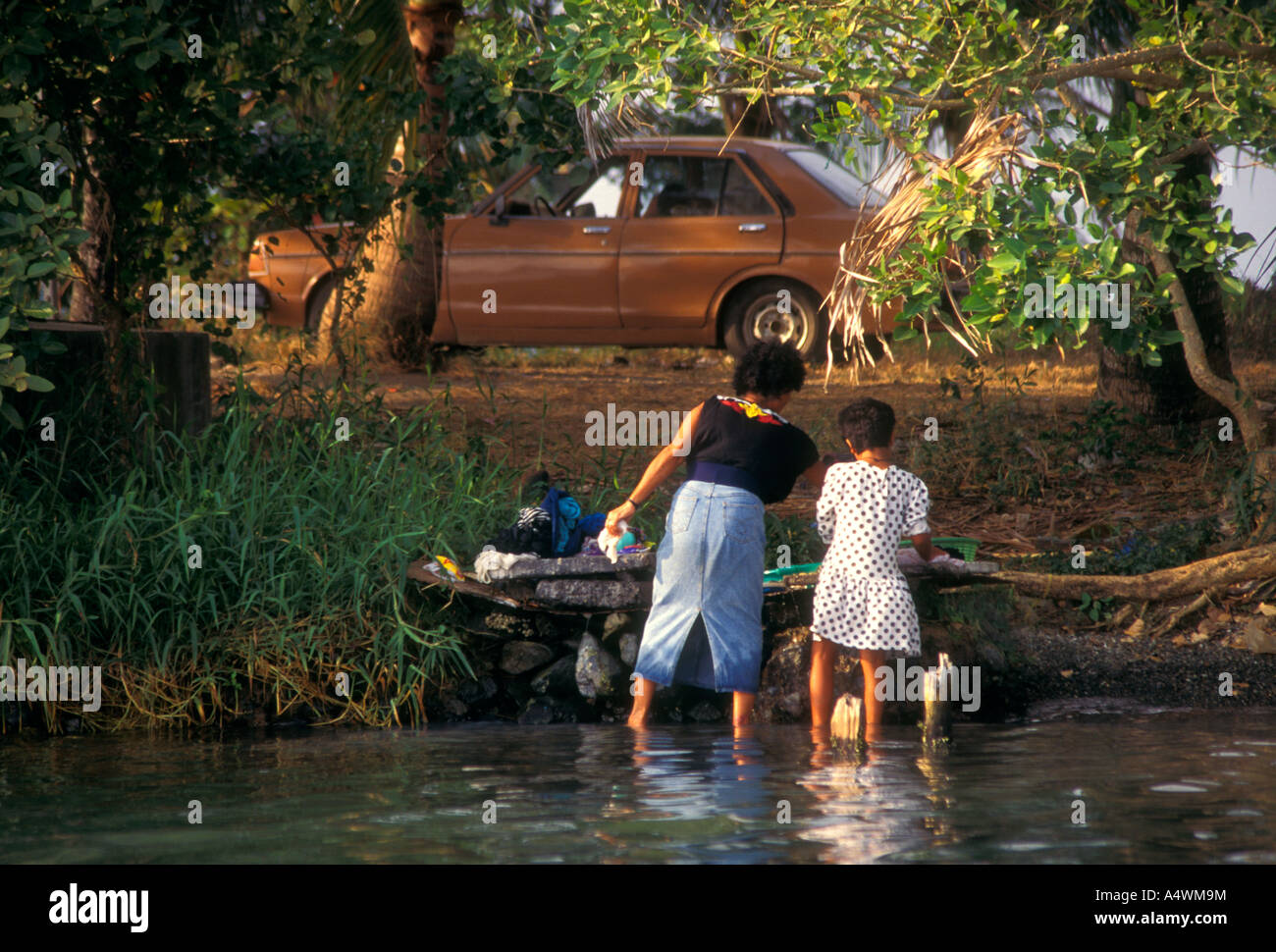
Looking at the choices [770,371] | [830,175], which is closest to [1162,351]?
[830,175]

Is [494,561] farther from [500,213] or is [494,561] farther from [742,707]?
[500,213]

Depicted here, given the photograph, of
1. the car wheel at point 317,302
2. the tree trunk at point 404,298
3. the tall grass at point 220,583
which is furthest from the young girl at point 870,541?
the car wheel at point 317,302

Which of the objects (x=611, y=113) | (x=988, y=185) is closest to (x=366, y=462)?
(x=611, y=113)

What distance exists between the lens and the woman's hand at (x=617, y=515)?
5934 mm

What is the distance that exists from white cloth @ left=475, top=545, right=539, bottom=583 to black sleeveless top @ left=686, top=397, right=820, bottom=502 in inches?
49.9

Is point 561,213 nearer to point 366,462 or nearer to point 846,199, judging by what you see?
point 846,199

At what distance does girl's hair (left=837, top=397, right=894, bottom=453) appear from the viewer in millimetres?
6082

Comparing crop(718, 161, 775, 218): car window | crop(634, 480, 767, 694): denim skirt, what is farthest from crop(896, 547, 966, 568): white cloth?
crop(718, 161, 775, 218): car window

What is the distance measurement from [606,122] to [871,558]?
2973 mm

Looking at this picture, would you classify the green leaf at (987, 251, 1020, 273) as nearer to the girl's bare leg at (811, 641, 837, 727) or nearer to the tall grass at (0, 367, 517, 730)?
the girl's bare leg at (811, 641, 837, 727)

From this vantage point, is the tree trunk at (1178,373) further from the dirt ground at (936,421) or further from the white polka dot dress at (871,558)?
the white polka dot dress at (871,558)

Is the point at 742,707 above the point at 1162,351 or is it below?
below

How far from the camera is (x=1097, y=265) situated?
5547 millimetres

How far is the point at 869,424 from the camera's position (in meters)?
6.09
